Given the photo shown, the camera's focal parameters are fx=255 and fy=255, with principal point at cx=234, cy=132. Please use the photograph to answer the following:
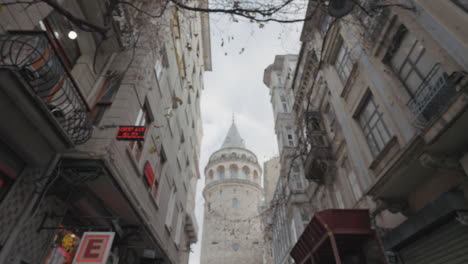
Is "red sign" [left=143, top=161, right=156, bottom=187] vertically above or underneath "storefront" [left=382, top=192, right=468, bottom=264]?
above

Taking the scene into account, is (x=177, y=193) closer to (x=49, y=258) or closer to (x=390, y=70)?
(x=49, y=258)

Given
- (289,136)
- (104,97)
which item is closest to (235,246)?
(289,136)

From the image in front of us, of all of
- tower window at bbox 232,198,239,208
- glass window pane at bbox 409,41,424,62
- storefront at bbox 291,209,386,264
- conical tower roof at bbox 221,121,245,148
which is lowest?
storefront at bbox 291,209,386,264

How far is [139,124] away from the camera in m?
9.52

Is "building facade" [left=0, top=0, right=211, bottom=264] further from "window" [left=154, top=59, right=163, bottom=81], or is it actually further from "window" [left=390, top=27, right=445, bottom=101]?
"window" [left=390, top=27, right=445, bottom=101]

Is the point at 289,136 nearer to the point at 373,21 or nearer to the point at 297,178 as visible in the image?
the point at 297,178

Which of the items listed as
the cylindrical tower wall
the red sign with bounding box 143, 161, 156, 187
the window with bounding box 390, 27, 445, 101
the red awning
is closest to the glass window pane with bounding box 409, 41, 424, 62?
the window with bounding box 390, 27, 445, 101

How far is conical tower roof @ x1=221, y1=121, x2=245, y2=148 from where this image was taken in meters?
51.5

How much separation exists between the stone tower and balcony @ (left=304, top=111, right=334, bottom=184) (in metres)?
19.9

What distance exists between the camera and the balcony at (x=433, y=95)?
5.21 meters

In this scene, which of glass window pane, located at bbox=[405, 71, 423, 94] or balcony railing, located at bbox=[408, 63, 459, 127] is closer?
balcony railing, located at bbox=[408, 63, 459, 127]

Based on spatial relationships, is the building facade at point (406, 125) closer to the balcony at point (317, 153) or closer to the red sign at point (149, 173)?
the balcony at point (317, 153)

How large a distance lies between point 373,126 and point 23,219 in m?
10.2

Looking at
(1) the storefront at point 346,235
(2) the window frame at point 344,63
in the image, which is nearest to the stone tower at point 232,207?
(1) the storefront at point 346,235
